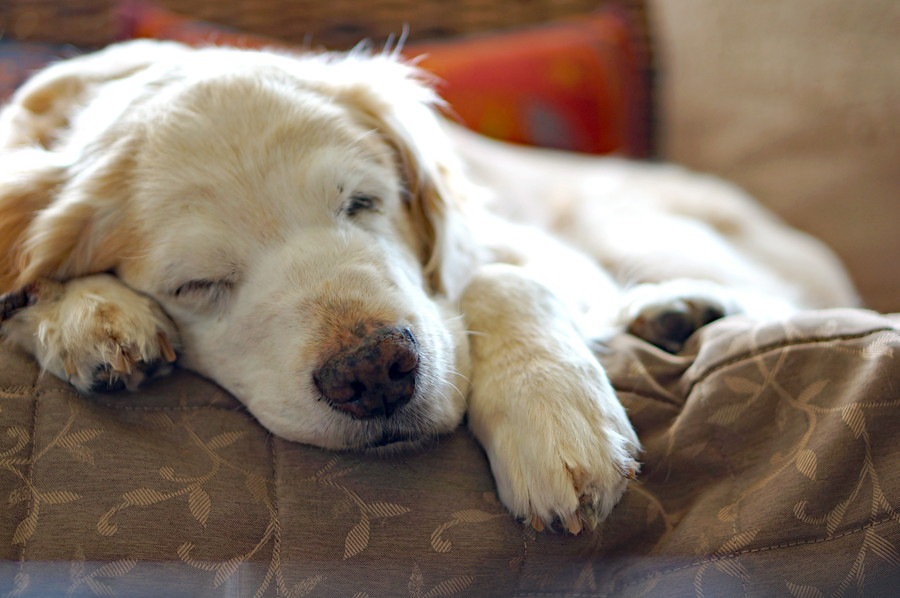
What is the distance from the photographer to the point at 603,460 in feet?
3.57

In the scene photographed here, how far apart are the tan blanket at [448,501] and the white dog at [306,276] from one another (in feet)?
0.19

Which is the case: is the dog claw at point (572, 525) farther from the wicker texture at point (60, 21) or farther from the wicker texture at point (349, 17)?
the wicker texture at point (60, 21)

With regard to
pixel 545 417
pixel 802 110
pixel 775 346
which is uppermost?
pixel 802 110

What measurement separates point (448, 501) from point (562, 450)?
0.18 metres

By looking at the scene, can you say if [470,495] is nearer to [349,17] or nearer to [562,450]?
[562,450]

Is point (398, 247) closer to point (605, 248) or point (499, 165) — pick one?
point (605, 248)

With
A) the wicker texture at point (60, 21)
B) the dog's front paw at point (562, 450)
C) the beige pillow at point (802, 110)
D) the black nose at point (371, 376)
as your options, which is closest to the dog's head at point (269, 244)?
the black nose at point (371, 376)

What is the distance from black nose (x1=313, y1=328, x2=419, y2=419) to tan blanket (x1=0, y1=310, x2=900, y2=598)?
9 centimetres

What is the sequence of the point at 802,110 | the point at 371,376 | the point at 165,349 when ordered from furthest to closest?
the point at 802,110
the point at 165,349
the point at 371,376

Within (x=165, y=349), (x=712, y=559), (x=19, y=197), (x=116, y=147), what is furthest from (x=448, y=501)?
(x=19, y=197)

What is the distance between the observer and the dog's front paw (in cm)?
106

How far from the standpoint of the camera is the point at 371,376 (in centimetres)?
111

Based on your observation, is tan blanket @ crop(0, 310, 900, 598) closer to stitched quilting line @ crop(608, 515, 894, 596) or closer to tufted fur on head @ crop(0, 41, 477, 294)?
stitched quilting line @ crop(608, 515, 894, 596)

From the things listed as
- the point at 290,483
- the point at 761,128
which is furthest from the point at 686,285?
the point at 761,128
